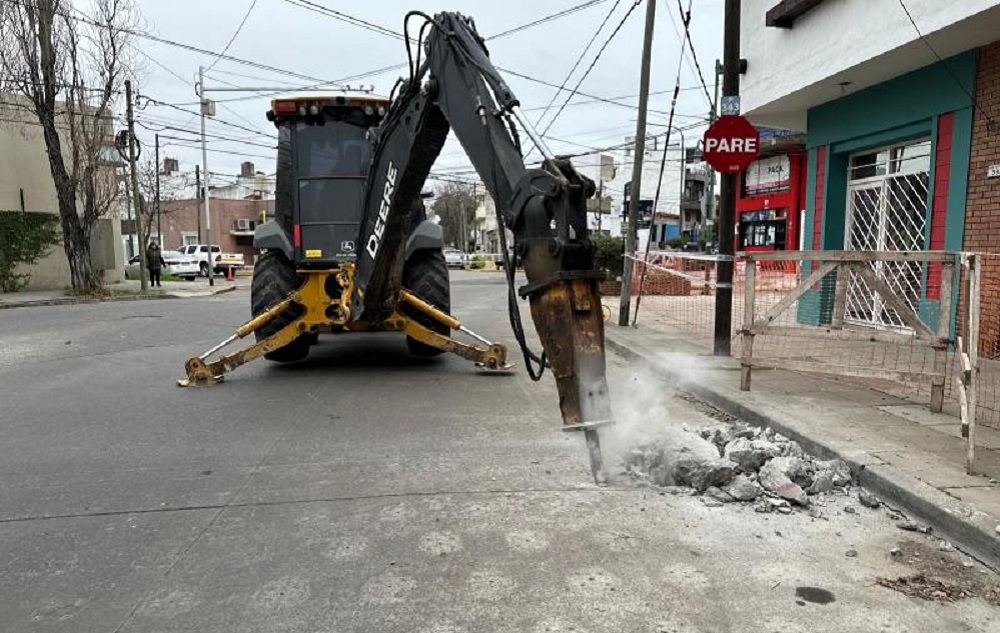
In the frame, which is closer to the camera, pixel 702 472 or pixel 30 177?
pixel 702 472

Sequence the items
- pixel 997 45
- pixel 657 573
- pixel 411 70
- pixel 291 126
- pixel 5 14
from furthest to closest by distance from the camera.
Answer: pixel 5 14, pixel 291 126, pixel 997 45, pixel 411 70, pixel 657 573

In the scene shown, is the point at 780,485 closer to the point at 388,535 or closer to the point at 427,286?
the point at 388,535

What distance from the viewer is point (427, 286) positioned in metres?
9.11

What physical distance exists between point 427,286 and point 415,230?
75 cm

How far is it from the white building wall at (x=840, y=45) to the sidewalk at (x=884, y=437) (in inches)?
164

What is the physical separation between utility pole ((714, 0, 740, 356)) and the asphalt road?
101 inches

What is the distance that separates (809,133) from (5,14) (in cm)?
2142

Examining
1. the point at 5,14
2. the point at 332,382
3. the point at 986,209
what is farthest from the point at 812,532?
the point at 5,14

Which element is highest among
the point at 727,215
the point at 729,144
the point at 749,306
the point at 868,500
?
the point at 729,144

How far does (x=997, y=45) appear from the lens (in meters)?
8.23

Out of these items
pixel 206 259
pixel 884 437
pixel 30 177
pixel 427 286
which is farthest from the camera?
pixel 206 259

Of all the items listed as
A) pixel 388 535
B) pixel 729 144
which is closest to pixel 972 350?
pixel 388 535

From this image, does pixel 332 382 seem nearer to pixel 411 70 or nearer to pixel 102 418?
pixel 102 418

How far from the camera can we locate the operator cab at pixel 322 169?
8.71 metres
